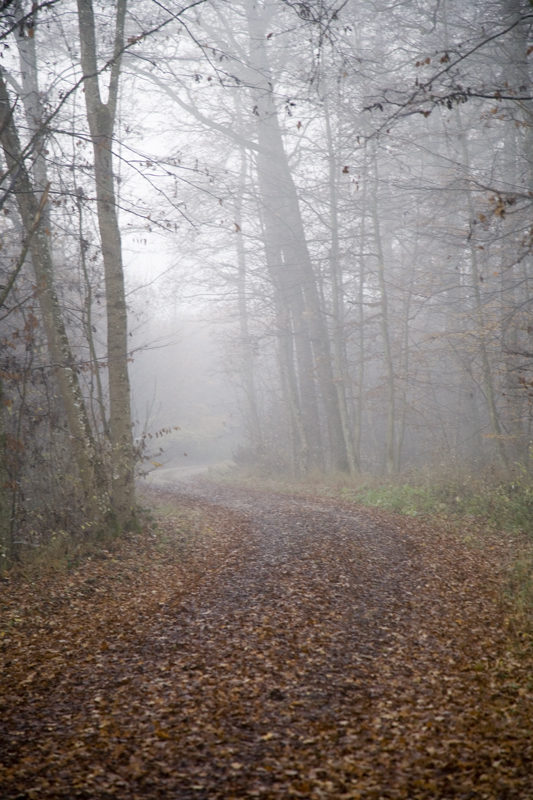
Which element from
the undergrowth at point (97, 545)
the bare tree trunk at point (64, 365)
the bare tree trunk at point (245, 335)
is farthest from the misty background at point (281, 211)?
the undergrowth at point (97, 545)

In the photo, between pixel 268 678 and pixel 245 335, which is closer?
pixel 268 678

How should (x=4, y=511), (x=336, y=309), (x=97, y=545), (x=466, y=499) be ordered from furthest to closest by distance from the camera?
(x=336, y=309) → (x=466, y=499) → (x=97, y=545) → (x=4, y=511)

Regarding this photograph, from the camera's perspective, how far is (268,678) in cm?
439

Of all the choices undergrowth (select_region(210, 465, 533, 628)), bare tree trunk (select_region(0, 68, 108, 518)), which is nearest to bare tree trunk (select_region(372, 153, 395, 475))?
undergrowth (select_region(210, 465, 533, 628))

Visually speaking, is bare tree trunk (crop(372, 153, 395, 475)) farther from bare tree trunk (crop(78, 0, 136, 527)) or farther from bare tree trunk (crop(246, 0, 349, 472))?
bare tree trunk (crop(78, 0, 136, 527))

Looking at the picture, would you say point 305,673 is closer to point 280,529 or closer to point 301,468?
point 280,529

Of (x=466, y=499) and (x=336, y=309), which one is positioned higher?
(x=336, y=309)

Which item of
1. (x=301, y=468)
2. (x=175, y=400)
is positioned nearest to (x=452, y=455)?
(x=301, y=468)

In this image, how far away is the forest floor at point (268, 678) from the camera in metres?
3.25

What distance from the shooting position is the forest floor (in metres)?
3.25

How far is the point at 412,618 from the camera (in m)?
5.70

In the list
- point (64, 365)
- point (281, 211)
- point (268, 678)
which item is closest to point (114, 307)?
point (64, 365)

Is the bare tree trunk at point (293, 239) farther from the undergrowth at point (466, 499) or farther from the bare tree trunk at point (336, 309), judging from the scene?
the undergrowth at point (466, 499)

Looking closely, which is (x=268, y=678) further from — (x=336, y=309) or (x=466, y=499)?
(x=336, y=309)
